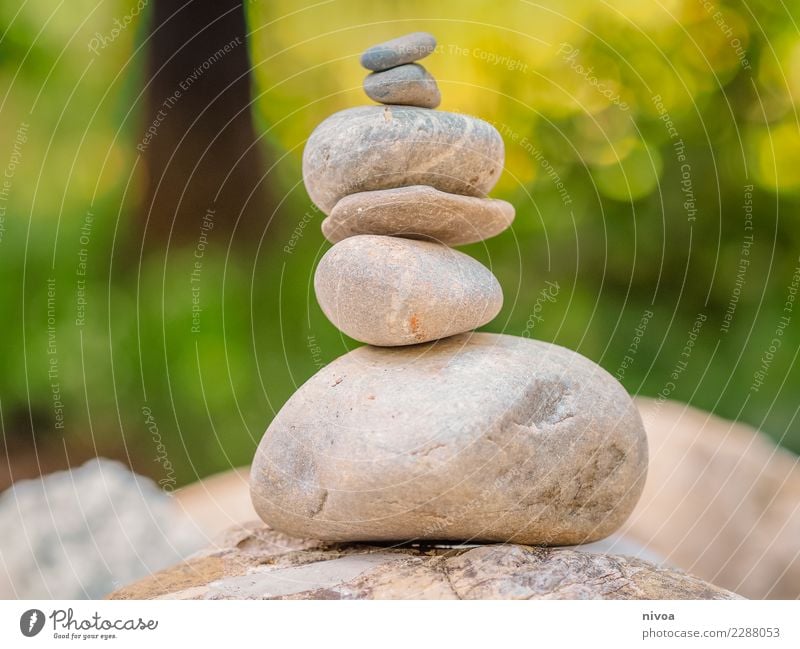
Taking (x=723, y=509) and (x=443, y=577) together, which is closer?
(x=443, y=577)

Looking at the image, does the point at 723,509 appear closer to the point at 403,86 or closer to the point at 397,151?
the point at 397,151

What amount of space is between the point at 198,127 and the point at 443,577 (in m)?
5.31

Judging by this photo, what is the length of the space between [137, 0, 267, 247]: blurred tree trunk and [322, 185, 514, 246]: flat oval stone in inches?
124

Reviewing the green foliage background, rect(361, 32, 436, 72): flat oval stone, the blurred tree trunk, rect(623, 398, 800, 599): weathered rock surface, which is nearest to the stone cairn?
rect(361, 32, 436, 72): flat oval stone

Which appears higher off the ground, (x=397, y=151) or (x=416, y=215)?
(x=397, y=151)

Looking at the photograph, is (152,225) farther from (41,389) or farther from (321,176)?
(321,176)

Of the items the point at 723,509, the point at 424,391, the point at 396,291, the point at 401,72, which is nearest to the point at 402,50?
the point at 401,72

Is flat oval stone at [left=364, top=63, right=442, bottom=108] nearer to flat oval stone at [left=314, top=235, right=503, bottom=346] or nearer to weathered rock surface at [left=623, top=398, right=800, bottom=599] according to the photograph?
flat oval stone at [left=314, top=235, right=503, bottom=346]

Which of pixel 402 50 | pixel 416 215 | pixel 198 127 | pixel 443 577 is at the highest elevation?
pixel 198 127

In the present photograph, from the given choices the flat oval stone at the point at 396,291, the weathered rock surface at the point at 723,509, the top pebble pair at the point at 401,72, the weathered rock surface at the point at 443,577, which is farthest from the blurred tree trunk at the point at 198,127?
the weathered rock surface at the point at 723,509

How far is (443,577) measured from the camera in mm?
3758

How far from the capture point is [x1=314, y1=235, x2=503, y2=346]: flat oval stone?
4180mm

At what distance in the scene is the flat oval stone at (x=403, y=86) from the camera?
4.57m
